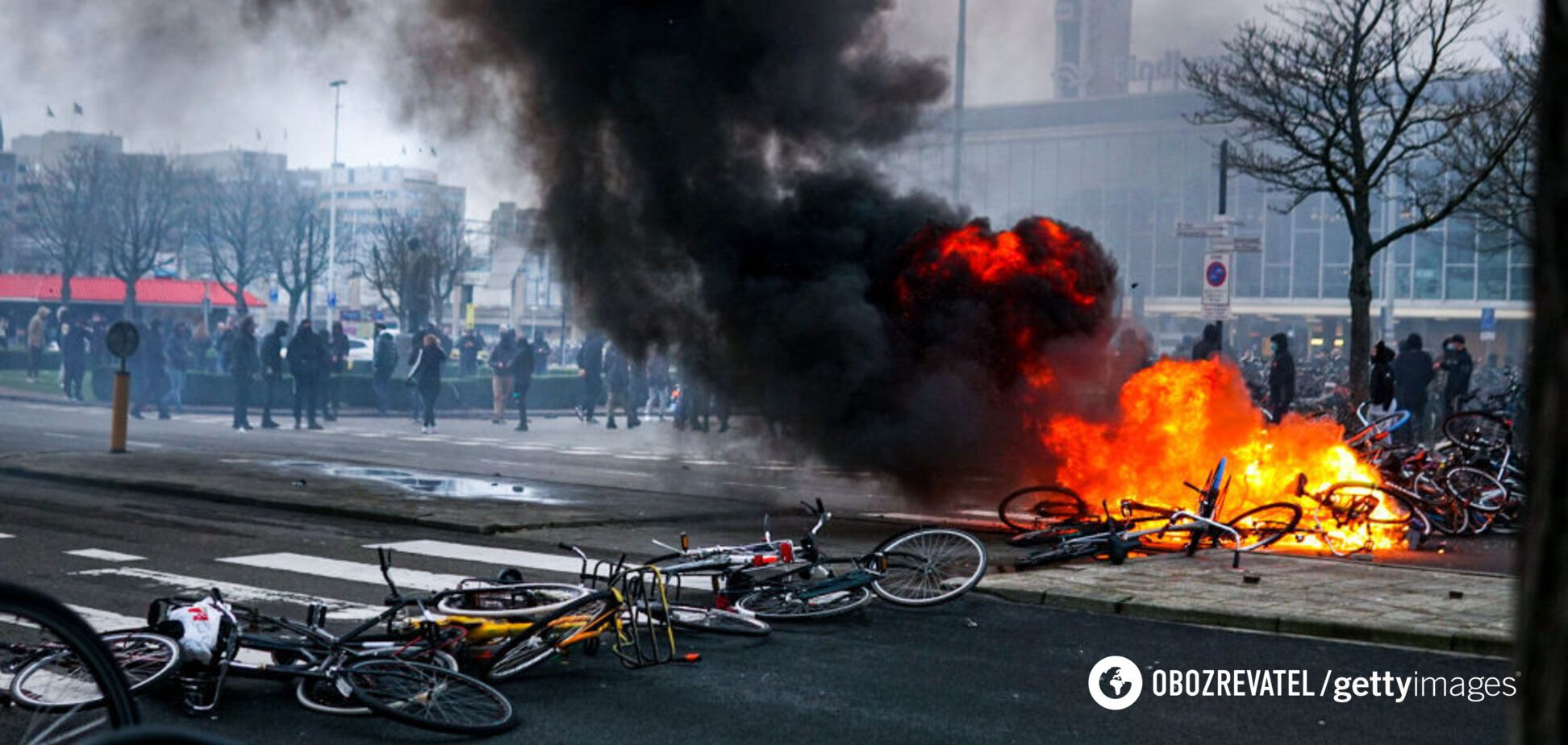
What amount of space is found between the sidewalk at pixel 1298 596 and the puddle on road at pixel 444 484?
6029mm

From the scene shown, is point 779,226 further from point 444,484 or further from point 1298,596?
point 1298,596

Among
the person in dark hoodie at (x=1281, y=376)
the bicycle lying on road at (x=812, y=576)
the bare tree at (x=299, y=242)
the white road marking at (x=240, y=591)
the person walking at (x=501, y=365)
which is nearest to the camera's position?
the bicycle lying on road at (x=812, y=576)

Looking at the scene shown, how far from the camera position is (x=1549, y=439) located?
5.89 ft

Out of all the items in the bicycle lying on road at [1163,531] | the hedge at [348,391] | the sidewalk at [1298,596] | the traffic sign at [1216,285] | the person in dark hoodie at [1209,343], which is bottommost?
the sidewalk at [1298,596]

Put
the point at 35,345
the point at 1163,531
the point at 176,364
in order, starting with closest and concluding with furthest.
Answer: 1. the point at 1163,531
2. the point at 176,364
3. the point at 35,345

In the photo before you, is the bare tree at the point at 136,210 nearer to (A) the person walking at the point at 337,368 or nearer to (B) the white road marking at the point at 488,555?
(A) the person walking at the point at 337,368

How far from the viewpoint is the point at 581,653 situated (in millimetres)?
7566

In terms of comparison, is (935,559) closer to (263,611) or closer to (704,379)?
(263,611)

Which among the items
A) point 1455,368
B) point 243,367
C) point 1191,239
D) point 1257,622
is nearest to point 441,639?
point 1257,622

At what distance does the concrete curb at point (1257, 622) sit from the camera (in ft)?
26.4

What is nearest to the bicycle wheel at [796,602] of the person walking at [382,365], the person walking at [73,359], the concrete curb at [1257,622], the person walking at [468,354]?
the concrete curb at [1257,622]

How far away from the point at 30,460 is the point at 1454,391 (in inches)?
743

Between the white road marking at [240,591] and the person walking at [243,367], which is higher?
the person walking at [243,367]

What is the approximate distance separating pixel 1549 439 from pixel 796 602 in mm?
6912
